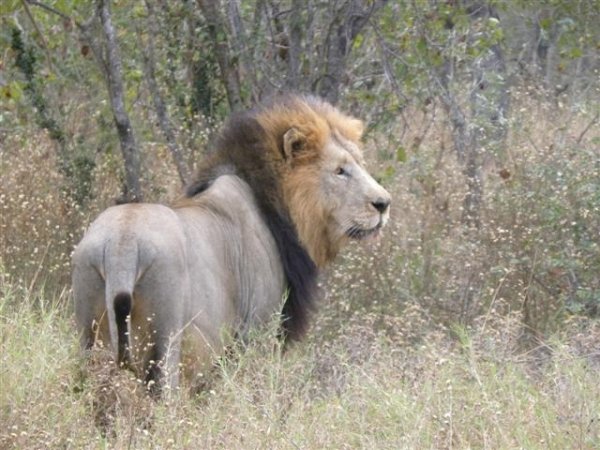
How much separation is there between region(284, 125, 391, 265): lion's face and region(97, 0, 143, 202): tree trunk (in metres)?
1.53

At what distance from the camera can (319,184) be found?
6.12m

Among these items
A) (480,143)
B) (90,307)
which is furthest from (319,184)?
(480,143)

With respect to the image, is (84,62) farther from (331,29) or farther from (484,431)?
(484,431)

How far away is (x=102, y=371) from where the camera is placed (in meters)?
4.62

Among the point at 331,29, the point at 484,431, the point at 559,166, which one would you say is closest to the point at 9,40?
the point at 331,29

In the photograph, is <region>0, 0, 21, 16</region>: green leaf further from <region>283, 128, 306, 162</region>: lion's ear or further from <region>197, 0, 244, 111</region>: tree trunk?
<region>283, 128, 306, 162</region>: lion's ear

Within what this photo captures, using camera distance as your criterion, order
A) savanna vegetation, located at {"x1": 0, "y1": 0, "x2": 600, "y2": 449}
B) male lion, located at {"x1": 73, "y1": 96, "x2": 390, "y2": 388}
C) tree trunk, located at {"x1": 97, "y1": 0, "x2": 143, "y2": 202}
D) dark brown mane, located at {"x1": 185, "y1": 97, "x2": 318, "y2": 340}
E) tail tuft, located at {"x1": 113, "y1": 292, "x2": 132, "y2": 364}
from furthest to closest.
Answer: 1. tree trunk, located at {"x1": 97, "y1": 0, "x2": 143, "y2": 202}
2. dark brown mane, located at {"x1": 185, "y1": 97, "x2": 318, "y2": 340}
3. male lion, located at {"x1": 73, "y1": 96, "x2": 390, "y2": 388}
4. tail tuft, located at {"x1": 113, "y1": 292, "x2": 132, "y2": 364}
5. savanna vegetation, located at {"x1": 0, "y1": 0, "x2": 600, "y2": 449}

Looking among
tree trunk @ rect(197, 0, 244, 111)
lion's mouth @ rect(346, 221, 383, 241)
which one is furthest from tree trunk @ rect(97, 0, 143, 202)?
lion's mouth @ rect(346, 221, 383, 241)

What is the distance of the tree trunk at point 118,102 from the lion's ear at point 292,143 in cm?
150

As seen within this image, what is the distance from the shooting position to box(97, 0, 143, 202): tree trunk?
7.44 m

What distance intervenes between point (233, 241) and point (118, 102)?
212 centimetres

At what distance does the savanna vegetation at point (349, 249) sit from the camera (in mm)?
4582

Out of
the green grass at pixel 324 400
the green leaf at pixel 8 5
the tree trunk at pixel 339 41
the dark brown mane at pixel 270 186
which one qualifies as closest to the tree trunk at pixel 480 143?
the tree trunk at pixel 339 41

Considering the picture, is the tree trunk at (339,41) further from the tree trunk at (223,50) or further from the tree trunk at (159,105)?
the tree trunk at (159,105)
